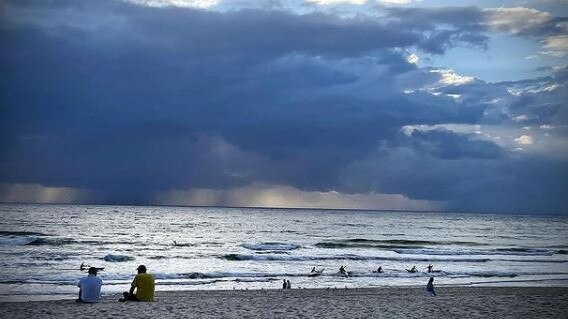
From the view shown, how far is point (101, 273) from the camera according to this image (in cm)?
3434

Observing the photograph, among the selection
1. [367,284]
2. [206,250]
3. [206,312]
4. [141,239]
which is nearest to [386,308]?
[206,312]

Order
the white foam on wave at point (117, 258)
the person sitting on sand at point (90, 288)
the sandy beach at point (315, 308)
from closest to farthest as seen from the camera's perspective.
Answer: the sandy beach at point (315, 308)
the person sitting on sand at point (90, 288)
the white foam on wave at point (117, 258)

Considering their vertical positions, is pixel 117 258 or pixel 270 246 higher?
pixel 270 246

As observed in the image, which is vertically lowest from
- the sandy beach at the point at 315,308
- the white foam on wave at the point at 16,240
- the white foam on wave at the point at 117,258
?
the white foam on wave at the point at 117,258

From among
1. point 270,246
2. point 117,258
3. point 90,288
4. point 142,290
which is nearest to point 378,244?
point 270,246

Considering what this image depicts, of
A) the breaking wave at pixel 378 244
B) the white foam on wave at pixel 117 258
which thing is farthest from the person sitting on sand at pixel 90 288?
the breaking wave at pixel 378 244

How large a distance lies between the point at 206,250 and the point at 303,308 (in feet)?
133

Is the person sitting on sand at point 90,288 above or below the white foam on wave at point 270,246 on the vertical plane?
above

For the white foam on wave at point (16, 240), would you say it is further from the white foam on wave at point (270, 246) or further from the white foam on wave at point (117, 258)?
the white foam on wave at point (270, 246)

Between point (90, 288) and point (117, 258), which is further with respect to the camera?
point (117, 258)

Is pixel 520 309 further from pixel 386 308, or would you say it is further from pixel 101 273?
pixel 101 273

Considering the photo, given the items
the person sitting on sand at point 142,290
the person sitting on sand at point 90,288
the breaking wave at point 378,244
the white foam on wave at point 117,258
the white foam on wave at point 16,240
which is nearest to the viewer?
the person sitting on sand at point 90,288

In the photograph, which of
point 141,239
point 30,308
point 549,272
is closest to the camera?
point 30,308

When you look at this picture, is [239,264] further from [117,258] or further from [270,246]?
[270,246]
